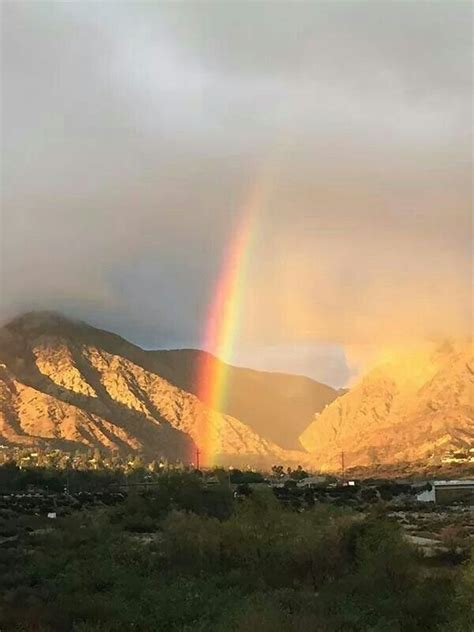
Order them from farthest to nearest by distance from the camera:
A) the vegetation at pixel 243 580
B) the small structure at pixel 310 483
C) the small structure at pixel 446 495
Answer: the small structure at pixel 310 483 → the small structure at pixel 446 495 → the vegetation at pixel 243 580

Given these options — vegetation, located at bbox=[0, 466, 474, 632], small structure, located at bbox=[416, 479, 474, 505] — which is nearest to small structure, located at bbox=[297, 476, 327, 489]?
small structure, located at bbox=[416, 479, 474, 505]

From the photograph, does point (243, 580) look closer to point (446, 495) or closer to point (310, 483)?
point (446, 495)

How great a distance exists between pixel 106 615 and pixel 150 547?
13309 mm

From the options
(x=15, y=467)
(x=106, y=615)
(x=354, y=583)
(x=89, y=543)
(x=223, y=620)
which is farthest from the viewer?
(x=15, y=467)

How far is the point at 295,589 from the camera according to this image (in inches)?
945

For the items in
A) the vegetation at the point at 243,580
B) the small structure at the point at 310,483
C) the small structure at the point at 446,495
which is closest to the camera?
the vegetation at the point at 243,580

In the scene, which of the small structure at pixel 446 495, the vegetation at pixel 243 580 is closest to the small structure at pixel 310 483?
the small structure at pixel 446 495

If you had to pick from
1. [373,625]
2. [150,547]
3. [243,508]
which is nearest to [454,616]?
[373,625]

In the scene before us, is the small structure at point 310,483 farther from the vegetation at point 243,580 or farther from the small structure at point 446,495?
the vegetation at point 243,580

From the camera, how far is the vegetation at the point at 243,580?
61.9 ft

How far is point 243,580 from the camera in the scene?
25.0 m

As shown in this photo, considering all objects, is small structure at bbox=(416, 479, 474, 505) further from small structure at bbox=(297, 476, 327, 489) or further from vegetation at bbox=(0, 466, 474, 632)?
vegetation at bbox=(0, 466, 474, 632)

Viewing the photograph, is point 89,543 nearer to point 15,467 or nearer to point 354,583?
point 354,583

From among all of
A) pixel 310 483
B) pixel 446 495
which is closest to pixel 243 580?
pixel 446 495
